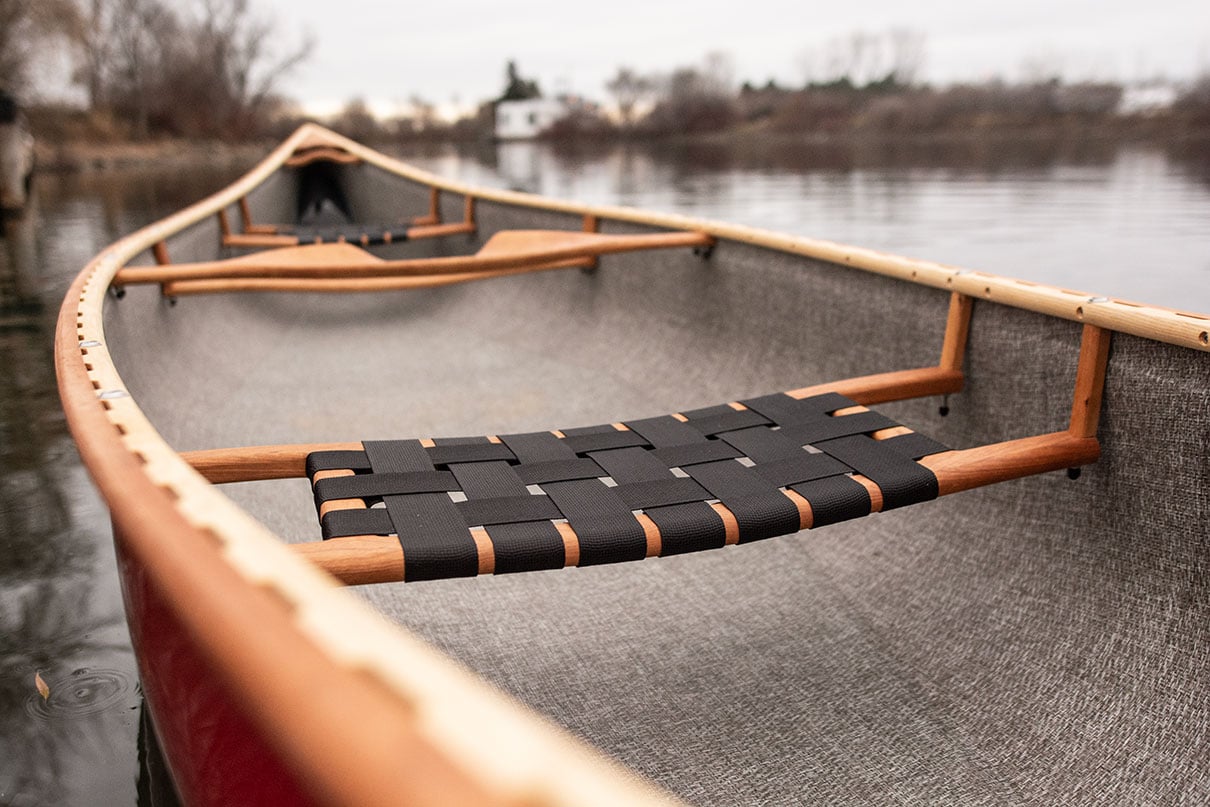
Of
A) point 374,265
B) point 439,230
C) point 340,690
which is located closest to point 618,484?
point 340,690

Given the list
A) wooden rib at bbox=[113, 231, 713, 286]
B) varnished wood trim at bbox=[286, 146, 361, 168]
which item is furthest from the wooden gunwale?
varnished wood trim at bbox=[286, 146, 361, 168]

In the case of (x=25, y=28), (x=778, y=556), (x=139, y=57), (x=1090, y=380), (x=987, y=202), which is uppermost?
(x=139, y=57)

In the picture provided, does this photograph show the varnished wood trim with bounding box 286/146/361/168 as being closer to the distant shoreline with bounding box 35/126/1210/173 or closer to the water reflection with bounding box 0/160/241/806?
the water reflection with bounding box 0/160/241/806

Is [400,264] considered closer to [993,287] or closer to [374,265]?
[374,265]

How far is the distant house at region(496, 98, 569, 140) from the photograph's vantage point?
64.5 metres

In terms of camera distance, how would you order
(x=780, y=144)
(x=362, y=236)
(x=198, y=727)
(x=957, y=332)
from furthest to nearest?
(x=780, y=144) → (x=362, y=236) → (x=957, y=332) → (x=198, y=727)

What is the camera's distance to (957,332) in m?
1.78

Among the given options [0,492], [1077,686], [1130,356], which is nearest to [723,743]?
[1077,686]

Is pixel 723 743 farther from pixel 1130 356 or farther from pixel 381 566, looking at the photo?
pixel 1130 356

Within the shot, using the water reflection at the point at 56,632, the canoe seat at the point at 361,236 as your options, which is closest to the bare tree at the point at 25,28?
the water reflection at the point at 56,632

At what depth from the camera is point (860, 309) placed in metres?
2.08

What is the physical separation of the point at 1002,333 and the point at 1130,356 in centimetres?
28

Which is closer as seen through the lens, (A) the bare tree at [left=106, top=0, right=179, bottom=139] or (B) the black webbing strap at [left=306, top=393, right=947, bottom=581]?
(B) the black webbing strap at [left=306, top=393, right=947, bottom=581]

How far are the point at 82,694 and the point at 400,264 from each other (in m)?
1.28
